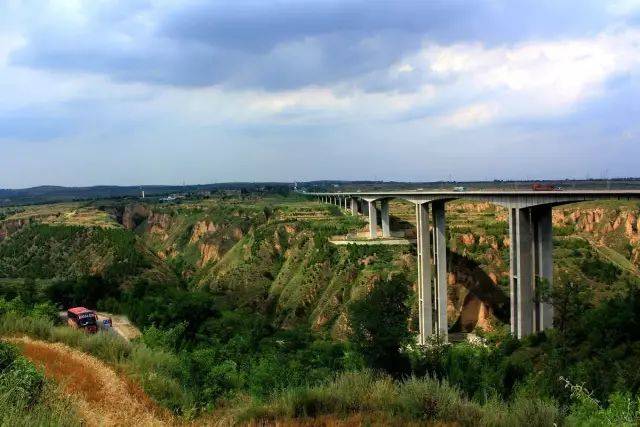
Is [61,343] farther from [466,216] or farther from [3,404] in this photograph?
[466,216]

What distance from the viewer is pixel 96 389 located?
1157 cm

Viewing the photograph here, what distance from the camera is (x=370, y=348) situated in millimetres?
25484

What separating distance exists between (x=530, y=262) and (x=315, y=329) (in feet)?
86.9

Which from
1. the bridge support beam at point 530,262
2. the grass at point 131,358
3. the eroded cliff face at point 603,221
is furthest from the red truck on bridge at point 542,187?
the eroded cliff face at point 603,221

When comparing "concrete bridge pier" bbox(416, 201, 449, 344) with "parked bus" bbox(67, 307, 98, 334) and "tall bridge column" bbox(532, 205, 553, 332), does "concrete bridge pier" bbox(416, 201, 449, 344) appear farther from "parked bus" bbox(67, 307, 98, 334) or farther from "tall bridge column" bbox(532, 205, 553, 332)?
"parked bus" bbox(67, 307, 98, 334)

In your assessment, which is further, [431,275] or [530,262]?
[431,275]

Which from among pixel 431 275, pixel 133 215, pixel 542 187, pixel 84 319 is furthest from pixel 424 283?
pixel 133 215

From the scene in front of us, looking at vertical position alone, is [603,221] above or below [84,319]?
above

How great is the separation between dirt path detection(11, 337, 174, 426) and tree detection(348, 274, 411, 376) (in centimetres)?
1438

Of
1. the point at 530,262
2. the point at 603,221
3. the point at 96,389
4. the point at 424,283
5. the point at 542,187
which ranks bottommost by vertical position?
the point at 424,283

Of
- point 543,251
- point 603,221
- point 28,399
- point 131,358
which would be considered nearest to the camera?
point 28,399

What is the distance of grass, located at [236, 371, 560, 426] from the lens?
1034 centimetres

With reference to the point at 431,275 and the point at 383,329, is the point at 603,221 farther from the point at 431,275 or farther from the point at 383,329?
the point at 383,329

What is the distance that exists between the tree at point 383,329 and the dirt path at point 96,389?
566 inches
